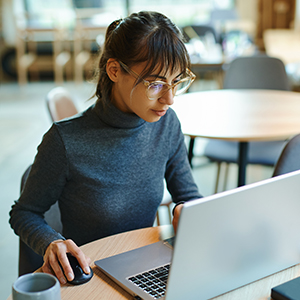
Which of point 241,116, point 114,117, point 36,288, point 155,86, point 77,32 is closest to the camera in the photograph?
point 36,288

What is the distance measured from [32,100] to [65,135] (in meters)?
5.33

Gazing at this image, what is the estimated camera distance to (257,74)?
2732 millimetres

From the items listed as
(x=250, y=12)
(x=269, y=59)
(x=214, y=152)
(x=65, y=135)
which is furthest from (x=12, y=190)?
(x=250, y=12)

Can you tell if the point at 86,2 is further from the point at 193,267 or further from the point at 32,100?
the point at 193,267

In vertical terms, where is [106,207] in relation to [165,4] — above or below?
below

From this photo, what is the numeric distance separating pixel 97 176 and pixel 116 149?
86 mm

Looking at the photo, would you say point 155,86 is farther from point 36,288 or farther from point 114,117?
point 36,288

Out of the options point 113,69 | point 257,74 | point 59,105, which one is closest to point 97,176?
→ point 113,69

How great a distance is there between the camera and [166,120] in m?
1.21

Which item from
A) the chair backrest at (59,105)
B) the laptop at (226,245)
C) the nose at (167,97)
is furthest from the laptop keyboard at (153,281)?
the chair backrest at (59,105)

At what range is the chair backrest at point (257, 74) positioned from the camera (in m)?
2.68

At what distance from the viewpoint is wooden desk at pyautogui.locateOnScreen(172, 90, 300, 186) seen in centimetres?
163

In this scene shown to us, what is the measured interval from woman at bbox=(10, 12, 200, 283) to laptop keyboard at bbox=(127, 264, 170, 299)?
0.62ft

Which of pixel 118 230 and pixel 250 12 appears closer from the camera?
pixel 118 230
